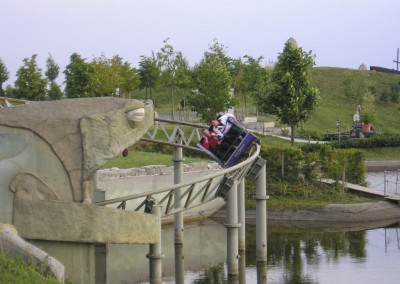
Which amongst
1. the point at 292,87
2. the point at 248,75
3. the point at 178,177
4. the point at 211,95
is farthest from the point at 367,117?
the point at 178,177

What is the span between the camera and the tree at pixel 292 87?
5209cm

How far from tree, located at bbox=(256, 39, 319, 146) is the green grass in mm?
37271

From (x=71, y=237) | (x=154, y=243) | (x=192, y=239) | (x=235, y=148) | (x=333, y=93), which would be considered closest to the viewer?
(x=71, y=237)

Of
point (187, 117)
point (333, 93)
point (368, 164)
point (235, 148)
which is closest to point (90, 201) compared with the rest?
point (235, 148)

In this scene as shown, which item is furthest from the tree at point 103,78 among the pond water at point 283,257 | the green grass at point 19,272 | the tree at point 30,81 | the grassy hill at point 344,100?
the green grass at point 19,272

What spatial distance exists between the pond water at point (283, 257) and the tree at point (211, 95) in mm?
22790

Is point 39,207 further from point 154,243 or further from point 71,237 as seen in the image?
point 154,243

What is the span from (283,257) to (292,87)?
73.5ft

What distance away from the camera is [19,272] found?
49.1ft

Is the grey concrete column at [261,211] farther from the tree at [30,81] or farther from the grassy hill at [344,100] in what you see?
the grassy hill at [344,100]

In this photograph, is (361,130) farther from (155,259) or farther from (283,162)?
(155,259)

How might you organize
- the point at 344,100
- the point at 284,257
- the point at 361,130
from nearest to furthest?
the point at 284,257
the point at 361,130
the point at 344,100

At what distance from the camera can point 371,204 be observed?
40.2 m

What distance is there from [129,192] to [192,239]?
12.0 ft
